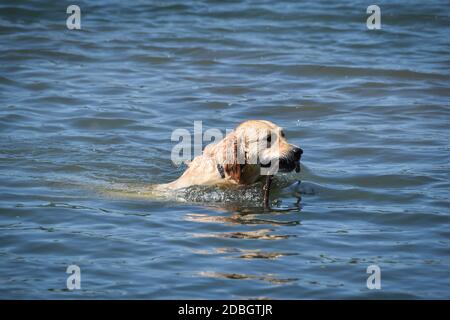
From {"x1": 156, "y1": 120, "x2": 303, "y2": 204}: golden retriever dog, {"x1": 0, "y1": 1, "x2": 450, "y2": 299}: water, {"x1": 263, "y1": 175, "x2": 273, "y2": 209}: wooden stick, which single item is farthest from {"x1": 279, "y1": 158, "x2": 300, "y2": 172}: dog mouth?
{"x1": 0, "y1": 1, "x2": 450, "y2": 299}: water

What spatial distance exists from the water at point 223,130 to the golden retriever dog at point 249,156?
0.20 meters

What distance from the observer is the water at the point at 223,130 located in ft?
27.1

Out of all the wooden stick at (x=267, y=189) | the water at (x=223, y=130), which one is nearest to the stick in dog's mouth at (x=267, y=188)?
the wooden stick at (x=267, y=189)

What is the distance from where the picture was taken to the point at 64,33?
20.2m

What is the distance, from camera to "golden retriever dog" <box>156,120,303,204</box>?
9.89 meters

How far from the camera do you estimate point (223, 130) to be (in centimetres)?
1360

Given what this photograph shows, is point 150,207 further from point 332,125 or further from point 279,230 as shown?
point 332,125

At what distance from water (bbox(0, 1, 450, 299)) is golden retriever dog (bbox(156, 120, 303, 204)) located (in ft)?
0.66

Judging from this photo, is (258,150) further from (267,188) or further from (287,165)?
(267,188)

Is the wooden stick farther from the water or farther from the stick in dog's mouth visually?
the water

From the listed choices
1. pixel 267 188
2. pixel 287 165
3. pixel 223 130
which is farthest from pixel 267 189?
pixel 223 130

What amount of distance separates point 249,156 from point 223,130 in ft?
12.0
